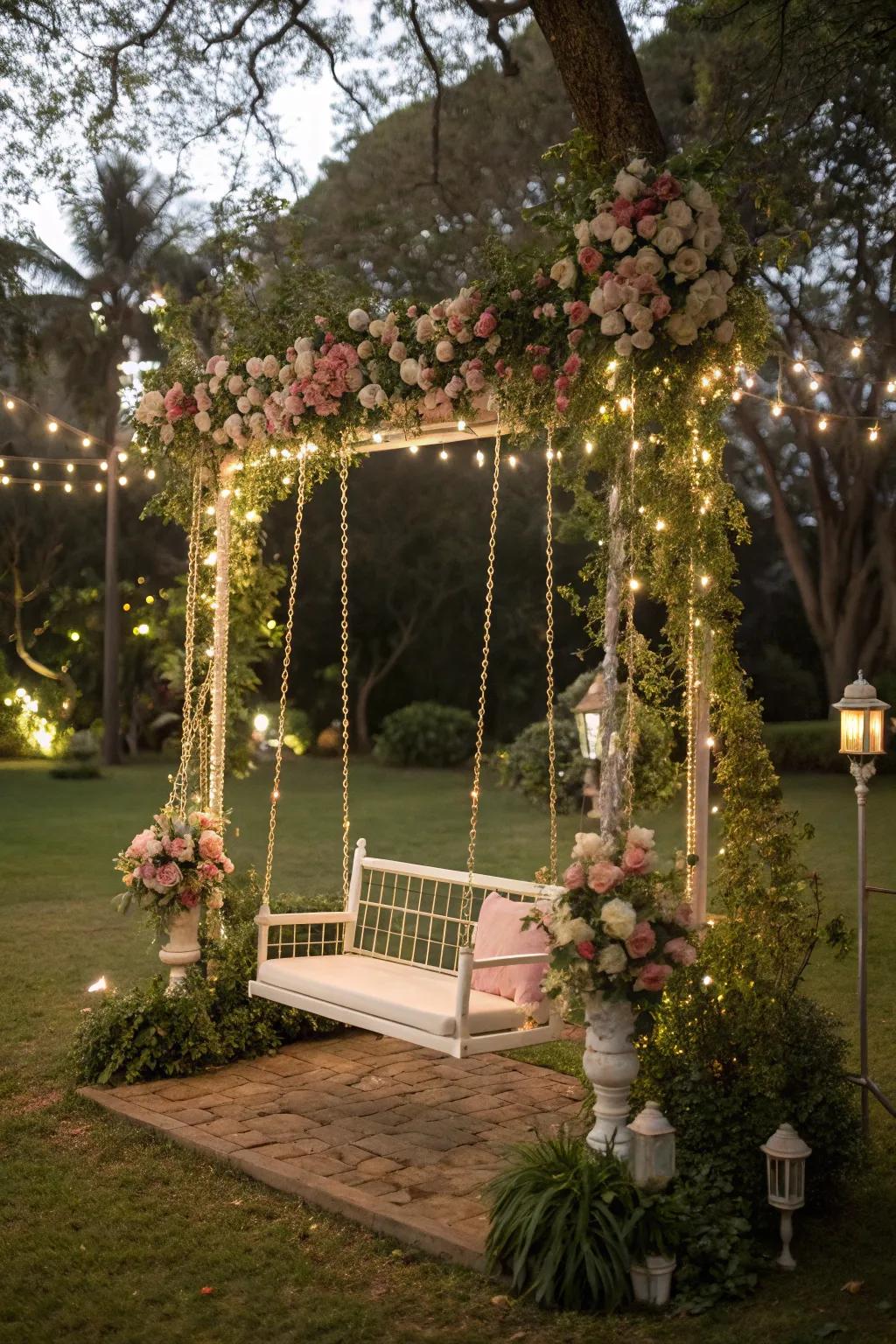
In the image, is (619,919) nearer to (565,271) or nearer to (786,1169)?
(786,1169)

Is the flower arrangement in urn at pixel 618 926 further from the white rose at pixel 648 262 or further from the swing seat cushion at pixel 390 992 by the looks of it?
the white rose at pixel 648 262

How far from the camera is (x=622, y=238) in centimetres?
413

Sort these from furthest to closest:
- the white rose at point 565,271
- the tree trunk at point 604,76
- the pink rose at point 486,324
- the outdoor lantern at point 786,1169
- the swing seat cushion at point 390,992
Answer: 1. the tree trunk at point 604,76
2. the swing seat cushion at point 390,992
3. the pink rose at point 486,324
4. the white rose at point 565,271
5. the outdoor lantern at point 786,1169

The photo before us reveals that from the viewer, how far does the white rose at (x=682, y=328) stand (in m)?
4.12

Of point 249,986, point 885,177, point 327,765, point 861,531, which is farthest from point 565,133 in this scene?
point 249,986

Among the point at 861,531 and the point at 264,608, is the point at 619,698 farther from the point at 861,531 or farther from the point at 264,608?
the point at 861,531

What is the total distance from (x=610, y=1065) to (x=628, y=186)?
8.82 feet

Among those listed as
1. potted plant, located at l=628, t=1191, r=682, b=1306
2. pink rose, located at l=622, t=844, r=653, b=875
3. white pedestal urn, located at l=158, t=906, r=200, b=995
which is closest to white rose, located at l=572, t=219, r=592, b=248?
pink rose, located at l=622, t=844, r=653, b=875

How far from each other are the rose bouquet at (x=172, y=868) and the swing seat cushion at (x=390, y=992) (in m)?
0.51

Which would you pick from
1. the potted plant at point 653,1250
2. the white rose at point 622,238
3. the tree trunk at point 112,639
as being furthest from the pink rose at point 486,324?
the tree trunk at point 112,639

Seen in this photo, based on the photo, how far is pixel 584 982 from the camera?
12.7ft

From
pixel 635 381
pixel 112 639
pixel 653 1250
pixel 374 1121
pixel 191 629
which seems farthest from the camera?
pixel 112 639

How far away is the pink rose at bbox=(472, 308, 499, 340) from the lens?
456cm

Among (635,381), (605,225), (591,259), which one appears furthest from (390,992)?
(605,225)
